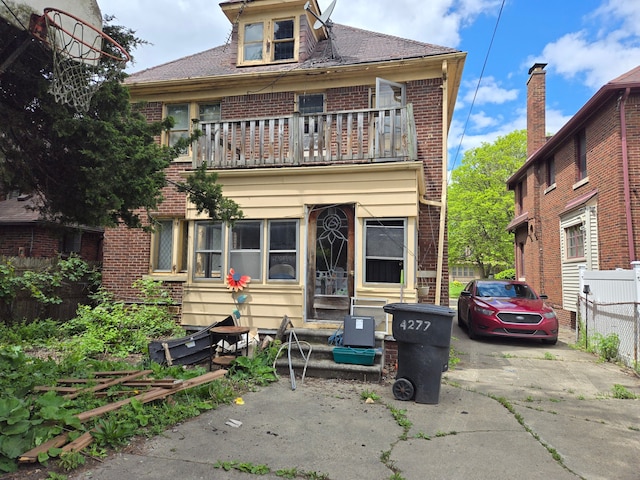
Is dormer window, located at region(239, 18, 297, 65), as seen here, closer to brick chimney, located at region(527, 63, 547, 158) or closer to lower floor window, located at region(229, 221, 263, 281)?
lower floor window, located at region(229, 221, 263, 281)

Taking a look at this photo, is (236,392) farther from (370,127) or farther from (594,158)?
(594,158)

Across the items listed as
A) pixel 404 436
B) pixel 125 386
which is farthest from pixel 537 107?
pixel 125 386

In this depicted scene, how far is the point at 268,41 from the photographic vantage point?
11.1 meters

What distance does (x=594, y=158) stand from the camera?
11.9 metres

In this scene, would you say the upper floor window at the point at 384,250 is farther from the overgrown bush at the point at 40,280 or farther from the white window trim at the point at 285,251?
the overgrown bush at the point at 40,280

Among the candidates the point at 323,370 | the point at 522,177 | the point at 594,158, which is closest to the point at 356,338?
the point at 323,370

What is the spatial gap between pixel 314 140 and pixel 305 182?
877mm

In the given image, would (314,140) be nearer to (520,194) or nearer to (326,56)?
(326,56)

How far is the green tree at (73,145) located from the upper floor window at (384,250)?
381 centimetres

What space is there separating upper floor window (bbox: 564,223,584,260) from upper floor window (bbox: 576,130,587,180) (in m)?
1.65

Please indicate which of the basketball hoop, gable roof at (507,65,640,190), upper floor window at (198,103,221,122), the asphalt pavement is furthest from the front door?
gable roof at (507,65,640,190)

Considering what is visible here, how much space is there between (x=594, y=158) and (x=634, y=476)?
10.6 meters

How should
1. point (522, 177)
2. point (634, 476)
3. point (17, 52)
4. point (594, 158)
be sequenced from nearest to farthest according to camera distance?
point (634, 476) < point (17, 52) < point (594, 158) < point (522, 177)

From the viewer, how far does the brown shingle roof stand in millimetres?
10008
